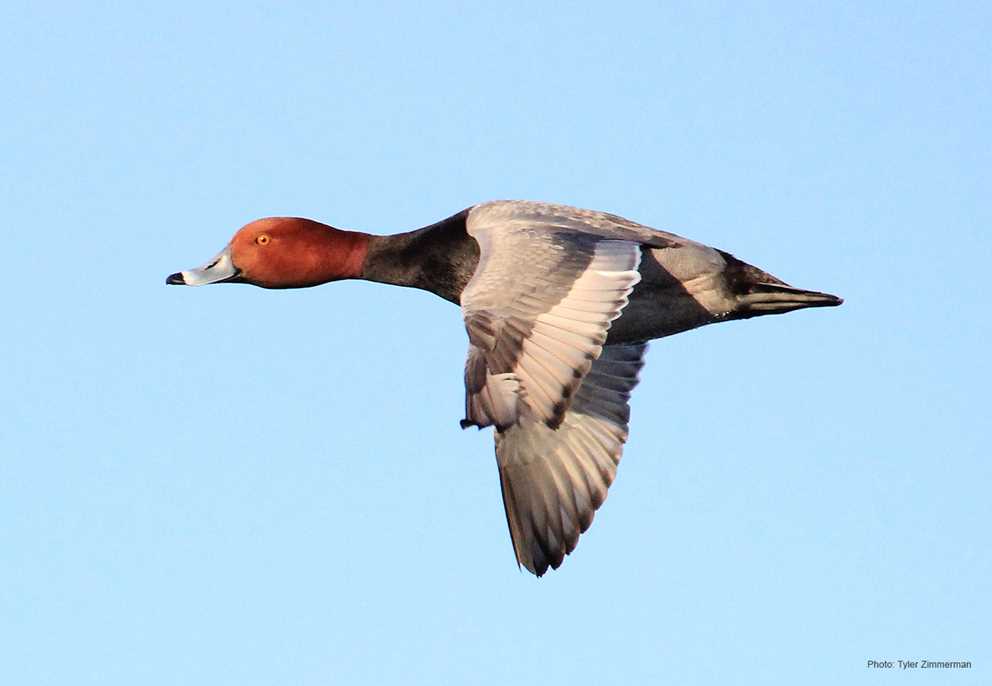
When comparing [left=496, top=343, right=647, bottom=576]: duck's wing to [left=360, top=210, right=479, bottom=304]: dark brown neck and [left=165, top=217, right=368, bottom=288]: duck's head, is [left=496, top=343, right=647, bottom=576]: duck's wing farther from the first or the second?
[left=165, top=217, right=368, bottom=288]: duck's head

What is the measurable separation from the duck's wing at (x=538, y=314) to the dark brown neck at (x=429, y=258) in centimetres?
103

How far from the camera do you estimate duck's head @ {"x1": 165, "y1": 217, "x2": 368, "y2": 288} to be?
1055cm

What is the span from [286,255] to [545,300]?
10.4 ft

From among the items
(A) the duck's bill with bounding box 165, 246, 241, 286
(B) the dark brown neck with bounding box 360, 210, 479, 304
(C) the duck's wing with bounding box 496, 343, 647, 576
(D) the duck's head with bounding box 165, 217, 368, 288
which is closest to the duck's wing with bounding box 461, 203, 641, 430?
(B) the dark brown neck with bounding box 360, 210, 479, 304

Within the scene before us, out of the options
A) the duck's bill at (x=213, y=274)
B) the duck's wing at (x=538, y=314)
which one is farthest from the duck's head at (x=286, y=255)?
the duck's wing at (x=538, y=314)

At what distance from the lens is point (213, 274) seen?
1065 centimetres

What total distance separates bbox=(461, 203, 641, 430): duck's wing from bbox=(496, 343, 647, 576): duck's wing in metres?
1.29

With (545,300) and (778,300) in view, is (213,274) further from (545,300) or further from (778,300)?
(778,300)

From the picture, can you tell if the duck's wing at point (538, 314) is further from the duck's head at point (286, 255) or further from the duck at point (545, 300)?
the duck's head at point (286, 255)

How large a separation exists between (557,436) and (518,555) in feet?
3.59

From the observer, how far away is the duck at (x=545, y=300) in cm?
750

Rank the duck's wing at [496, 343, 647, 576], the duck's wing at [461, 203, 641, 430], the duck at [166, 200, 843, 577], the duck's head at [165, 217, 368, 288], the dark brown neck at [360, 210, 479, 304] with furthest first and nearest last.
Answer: the duck's head at [165, 217, 368, 288], the dark brown neck at [360, 210, 479, 304], the duck's wing at [496, 343, 647, 576], the duck at [166, 200, 843, 577], the duck's wing at [461, 203, 641, 430]

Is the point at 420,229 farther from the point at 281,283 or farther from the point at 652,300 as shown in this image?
the point at 652,300

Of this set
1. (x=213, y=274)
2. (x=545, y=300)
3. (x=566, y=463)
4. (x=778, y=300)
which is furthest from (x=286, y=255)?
(x=778, y=300)
